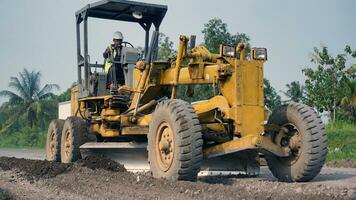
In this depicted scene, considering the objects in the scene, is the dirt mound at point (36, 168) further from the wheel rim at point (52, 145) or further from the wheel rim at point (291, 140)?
the wheel rim at point (291, 140)

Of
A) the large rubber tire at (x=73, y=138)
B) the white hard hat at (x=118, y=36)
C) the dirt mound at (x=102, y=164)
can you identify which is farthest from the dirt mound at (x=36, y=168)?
the white hard hat at (x=118, y=36)

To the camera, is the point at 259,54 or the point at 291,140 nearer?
the point at 291,140

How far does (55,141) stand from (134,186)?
562cm

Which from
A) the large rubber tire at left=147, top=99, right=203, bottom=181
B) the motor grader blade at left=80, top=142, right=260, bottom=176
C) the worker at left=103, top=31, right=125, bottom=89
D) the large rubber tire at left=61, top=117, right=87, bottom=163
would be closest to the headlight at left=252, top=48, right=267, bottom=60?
the large rubber tire at left=147, top=99, right=203, bottom=181

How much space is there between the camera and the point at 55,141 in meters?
12.2

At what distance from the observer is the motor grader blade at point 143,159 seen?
852 cm

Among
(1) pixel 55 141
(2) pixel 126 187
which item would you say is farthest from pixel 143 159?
(1) pixel 55 141

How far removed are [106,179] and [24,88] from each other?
144ft

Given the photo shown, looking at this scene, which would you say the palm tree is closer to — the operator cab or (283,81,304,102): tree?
(283,81,304,102): tree

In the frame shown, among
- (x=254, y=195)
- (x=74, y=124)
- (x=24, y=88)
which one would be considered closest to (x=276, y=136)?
(x=254, y=195)

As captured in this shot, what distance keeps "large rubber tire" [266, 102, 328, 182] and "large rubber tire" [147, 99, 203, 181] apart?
144 cm

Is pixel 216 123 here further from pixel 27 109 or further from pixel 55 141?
pixel 27 109

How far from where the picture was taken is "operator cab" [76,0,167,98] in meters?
10.9

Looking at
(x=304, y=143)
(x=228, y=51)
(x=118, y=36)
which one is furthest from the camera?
(x=118, y=36)
